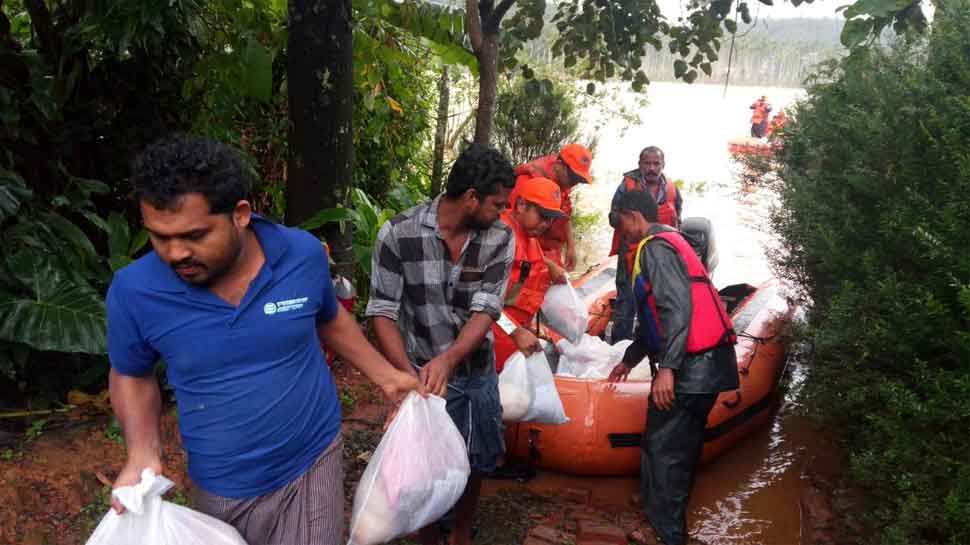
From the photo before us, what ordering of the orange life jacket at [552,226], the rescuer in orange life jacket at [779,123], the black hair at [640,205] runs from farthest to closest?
the rescuer in orange life jacket at [779,123]
the orange life jacket at [552,226]
the black hair at [640,205]

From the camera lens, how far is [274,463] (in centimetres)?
191

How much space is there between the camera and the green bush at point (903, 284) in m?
2.63

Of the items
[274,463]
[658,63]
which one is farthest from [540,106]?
[658,63]

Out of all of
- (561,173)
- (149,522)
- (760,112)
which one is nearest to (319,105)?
(561,173)

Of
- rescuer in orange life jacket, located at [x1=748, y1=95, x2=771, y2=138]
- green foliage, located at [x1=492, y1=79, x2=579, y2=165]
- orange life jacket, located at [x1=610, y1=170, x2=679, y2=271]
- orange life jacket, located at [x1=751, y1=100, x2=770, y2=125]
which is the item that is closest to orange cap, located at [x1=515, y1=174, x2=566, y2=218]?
orange life jacket, located at [x1=610, y1=170, x2=679, y2=271]

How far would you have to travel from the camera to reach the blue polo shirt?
67.9 inches

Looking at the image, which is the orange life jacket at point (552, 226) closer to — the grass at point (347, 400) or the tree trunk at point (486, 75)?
the tree trunk at point (486, 75)

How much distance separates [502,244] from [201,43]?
2.81 meters

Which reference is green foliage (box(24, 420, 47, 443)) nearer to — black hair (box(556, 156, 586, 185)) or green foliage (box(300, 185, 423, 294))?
green foliage (box(300, 185, 423, 294))

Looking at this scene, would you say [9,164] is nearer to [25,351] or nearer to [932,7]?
[25,351]

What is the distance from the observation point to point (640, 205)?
351 cm

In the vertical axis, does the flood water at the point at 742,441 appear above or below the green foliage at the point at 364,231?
below

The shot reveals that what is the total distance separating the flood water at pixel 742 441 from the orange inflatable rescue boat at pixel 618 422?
0.52ft

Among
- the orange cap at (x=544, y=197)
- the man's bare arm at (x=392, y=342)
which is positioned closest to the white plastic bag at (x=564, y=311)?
the orange cap at (x=544, y=197)
